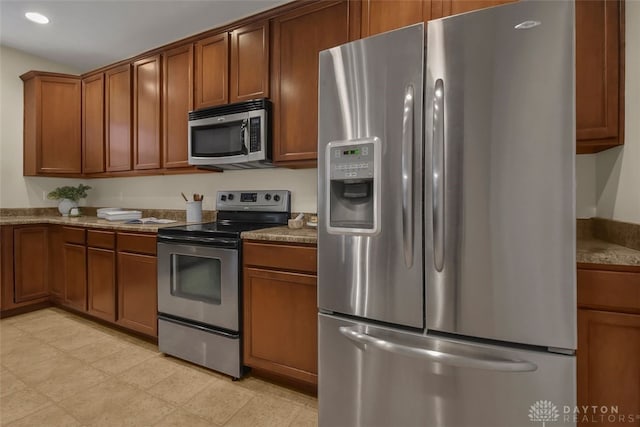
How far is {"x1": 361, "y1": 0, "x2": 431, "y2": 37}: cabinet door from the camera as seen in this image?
152 centimetres

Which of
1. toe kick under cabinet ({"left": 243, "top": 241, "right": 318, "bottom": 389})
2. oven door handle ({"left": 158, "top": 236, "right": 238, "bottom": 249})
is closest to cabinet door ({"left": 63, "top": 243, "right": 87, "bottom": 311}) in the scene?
oven door handle ({"left": 158, "top": 236, "right": 238, "bottom": 249})

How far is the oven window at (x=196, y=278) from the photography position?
75.9 inches

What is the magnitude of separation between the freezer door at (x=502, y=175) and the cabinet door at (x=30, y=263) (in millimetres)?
3748

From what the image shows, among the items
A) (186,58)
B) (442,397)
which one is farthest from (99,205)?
(442,397)

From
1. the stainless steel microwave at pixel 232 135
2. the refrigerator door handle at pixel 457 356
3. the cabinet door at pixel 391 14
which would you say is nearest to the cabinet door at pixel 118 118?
the stainless steel microwave at pixel 232 135

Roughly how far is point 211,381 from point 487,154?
6.56 ft

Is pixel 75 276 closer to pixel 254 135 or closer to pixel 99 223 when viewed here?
pixel 99 223

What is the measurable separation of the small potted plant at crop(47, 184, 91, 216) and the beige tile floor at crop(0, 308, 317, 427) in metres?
1.50

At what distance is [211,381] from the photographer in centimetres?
190

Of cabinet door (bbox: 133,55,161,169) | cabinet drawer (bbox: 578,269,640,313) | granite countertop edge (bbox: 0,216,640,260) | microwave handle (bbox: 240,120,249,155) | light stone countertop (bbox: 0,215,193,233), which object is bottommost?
cabinet drawer (bbox: 578,269,640,313)

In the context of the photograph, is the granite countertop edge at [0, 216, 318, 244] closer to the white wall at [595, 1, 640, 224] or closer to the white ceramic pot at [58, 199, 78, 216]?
the white ceramic pot at [58, 199, 78, 216]

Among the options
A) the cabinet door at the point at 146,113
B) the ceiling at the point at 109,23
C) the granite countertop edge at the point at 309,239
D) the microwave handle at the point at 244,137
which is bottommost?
the granite countertop edge at the point at 309,239

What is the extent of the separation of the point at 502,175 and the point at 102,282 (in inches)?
119

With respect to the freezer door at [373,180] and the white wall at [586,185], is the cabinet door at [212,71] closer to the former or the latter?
the freezer door at [373,180]
